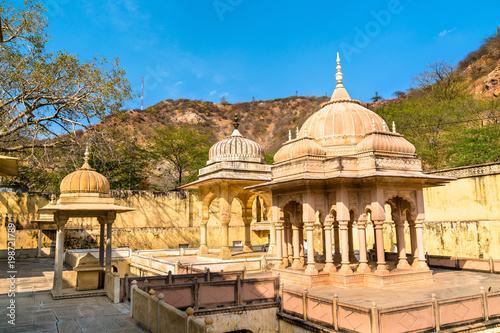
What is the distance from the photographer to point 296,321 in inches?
404

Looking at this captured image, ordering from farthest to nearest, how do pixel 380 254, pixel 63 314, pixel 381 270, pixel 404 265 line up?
pixel 404 265, pixel 380 254, pixel 381 270, pixel 63 314

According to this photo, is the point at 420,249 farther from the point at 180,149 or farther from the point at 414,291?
the point at 180,149

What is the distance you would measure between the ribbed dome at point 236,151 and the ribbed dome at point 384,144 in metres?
8.54

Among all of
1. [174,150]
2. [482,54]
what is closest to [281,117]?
[482,54]

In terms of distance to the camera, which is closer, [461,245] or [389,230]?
[461,245]

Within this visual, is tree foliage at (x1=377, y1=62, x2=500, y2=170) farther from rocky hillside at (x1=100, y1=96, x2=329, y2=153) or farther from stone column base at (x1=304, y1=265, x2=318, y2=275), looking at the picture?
rocky hillside at (x1=100, y1=96, x2=329, y2=153)

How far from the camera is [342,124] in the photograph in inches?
634

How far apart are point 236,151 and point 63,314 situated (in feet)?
45.4

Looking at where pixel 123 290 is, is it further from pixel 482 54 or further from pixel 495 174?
pixel 482 54

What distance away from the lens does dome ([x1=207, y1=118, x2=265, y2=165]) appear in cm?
2181

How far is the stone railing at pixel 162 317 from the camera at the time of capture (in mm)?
6004

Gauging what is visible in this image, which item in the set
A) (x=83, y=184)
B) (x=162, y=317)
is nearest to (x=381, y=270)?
(x=162, y=317)

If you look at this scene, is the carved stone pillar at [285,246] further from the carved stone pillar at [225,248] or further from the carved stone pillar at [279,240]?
the carved stone pillar at [225,248]

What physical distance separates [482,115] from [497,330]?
2838cm
